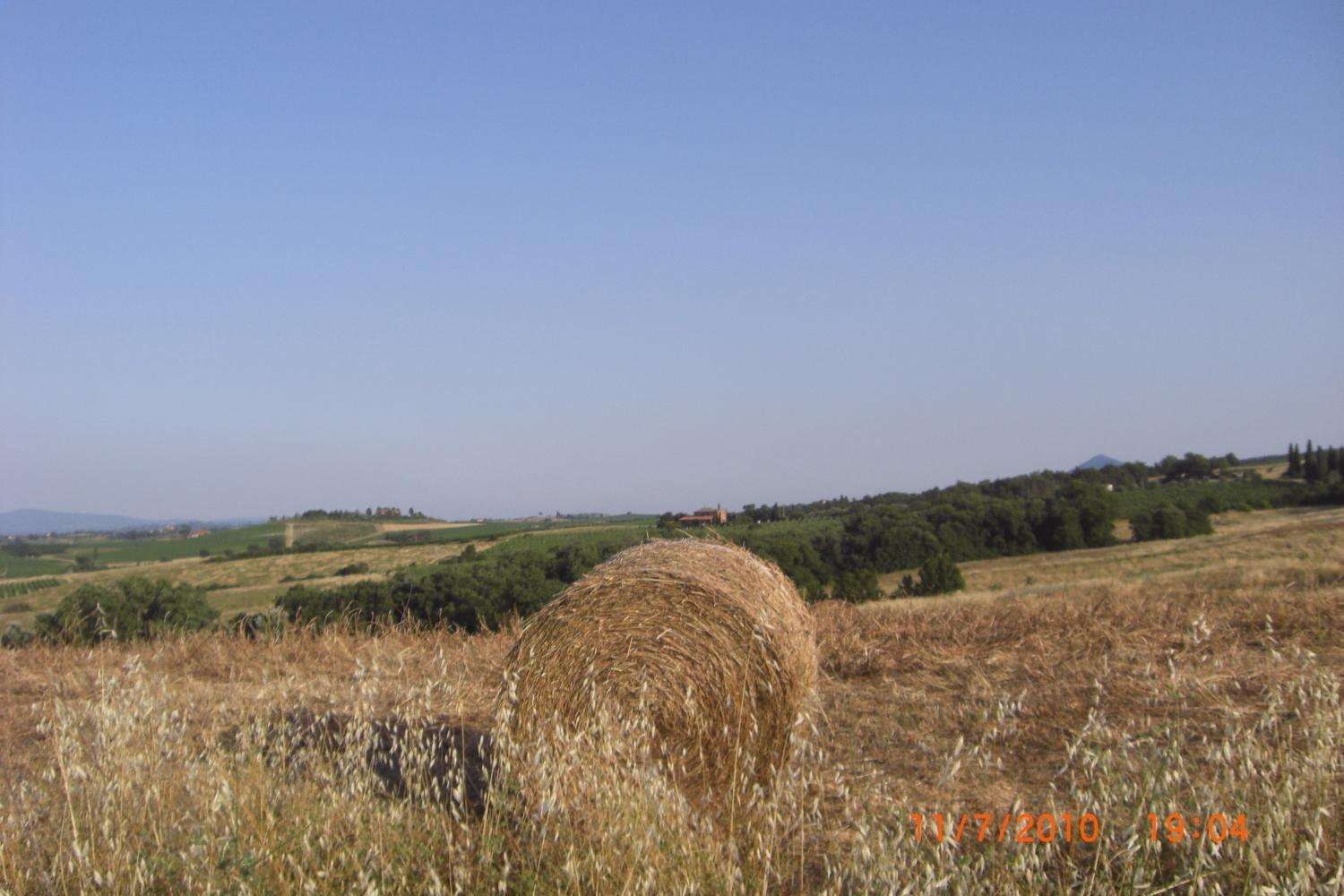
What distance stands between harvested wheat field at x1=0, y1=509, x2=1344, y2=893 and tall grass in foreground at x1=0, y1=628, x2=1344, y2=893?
0.02 meters

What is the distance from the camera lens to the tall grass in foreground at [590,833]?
2615mm

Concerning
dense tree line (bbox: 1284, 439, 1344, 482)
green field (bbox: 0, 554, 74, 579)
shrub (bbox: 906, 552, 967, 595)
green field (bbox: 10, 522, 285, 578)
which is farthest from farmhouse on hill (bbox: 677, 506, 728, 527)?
dense tree line (bbox: 1284, 439, 1344, 482)

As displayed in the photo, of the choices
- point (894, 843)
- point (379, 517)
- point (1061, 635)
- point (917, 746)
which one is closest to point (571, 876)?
point (894, 843)

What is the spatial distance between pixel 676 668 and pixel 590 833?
5.73 feet

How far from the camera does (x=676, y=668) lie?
15.6ft

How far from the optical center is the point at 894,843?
244 cm

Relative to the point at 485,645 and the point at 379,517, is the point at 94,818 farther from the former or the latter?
the point at 379,517

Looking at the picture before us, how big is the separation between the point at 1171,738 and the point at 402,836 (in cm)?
268

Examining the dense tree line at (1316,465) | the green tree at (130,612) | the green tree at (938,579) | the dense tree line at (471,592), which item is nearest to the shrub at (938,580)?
the green tree at (938,579)

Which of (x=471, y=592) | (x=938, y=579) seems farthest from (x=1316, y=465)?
(x=471, y=592)

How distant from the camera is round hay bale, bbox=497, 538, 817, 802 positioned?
4645 mm

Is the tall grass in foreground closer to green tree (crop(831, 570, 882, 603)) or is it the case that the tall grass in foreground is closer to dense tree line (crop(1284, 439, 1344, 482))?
green tree (crop(831, 570, 882, 603))

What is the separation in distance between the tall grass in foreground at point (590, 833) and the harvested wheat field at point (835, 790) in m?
0.02
